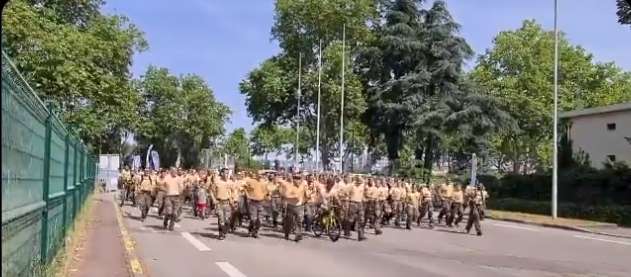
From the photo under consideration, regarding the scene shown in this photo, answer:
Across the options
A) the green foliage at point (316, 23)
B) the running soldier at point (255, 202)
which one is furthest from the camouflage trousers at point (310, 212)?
the green foliage at point (316, 23)

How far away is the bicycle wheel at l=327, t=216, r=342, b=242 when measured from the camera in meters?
21.1

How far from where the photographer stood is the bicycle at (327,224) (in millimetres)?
21391

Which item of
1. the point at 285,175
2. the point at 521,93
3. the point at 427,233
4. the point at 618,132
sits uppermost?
the point at 521,93

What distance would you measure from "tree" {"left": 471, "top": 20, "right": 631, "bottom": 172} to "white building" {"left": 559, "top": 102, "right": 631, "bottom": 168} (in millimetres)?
12589

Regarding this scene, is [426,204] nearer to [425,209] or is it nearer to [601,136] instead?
[425,209]

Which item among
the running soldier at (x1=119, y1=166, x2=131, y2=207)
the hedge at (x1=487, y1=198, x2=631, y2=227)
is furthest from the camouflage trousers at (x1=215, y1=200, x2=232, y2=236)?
the running soldier at (x1=119, y1=166, x2=131, y2=207)

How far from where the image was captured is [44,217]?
9938 millimetres

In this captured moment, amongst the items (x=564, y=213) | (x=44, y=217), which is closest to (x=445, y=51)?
(x=564, y=213)

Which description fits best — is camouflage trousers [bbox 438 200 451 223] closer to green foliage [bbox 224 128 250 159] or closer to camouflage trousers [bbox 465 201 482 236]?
camouflage trousers [bbox 465 201 482 236]

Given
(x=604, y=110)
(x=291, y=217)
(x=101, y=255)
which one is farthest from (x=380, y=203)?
(x=604, y=110)

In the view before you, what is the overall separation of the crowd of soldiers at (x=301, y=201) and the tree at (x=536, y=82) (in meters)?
34.5

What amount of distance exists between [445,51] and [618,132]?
40.7ft

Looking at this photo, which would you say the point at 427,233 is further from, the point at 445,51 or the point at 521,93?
the point at 521,93

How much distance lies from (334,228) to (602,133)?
27.9 meters
